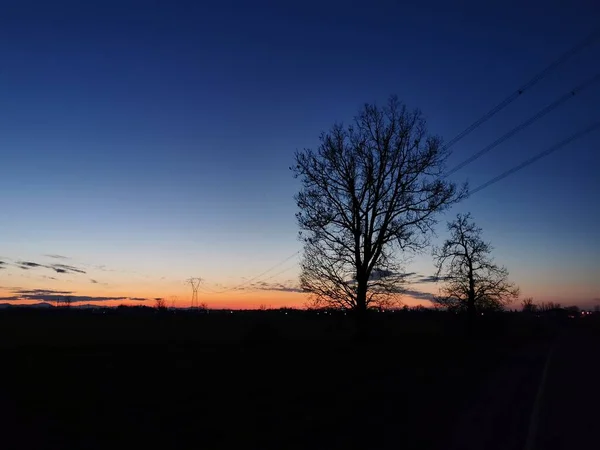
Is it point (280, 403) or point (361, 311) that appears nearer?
point (280, 403)

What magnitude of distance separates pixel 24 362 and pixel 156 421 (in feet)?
34.6

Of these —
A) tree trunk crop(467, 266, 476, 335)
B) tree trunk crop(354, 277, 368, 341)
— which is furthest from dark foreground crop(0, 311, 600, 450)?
tree trunk crop(467, 266, 476, 335)

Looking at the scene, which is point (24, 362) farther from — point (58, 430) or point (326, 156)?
point (326, 156)

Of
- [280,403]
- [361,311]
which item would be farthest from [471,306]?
[280,403]

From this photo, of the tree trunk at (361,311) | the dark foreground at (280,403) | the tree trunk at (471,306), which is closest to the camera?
the dark foreground at (280,403)

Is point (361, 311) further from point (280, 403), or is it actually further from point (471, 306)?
point (471, 306)

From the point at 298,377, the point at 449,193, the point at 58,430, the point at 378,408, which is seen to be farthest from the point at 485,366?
the point at 58,430

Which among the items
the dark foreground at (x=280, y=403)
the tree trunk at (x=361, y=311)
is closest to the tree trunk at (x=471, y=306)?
the tree trunk at (x=361, y=311)

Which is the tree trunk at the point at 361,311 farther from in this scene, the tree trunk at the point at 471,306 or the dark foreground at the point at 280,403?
the tree trunk at the point at 471,306

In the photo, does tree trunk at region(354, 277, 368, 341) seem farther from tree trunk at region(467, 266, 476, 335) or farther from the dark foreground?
tree trunk at region(467, 266, 476, 335)

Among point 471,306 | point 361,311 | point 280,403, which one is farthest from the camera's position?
point 471,306

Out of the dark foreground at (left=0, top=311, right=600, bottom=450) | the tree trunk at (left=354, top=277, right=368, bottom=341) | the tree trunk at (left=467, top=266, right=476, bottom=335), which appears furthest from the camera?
the tree trunk at (left=467, top=266, right=476, bottom=335)

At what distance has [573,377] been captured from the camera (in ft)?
67.3

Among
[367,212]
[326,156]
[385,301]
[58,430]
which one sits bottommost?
[58,430]
